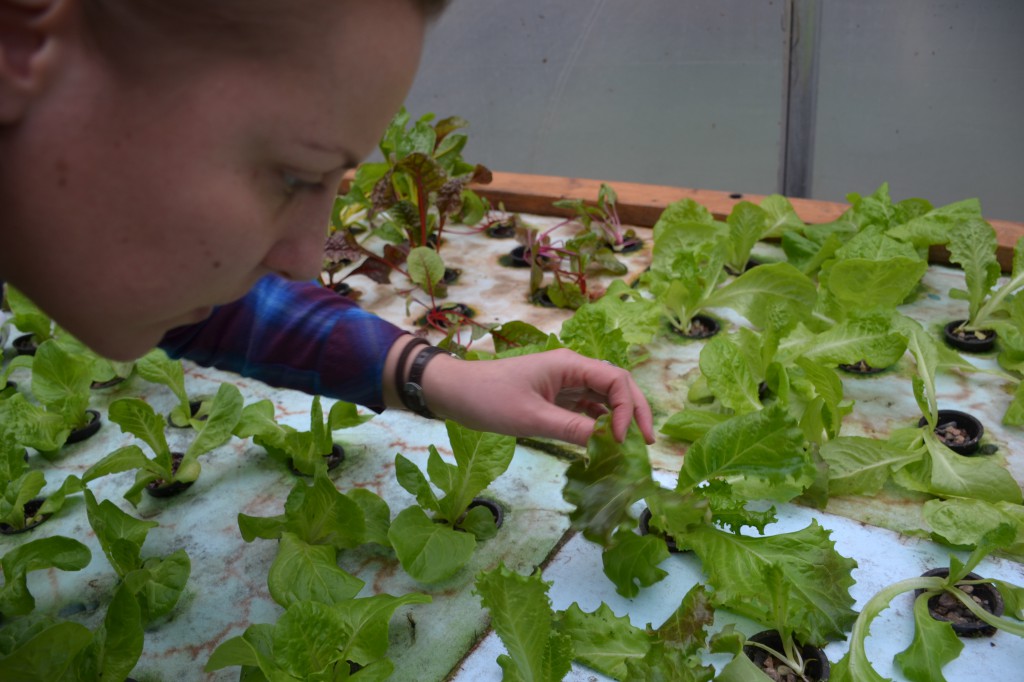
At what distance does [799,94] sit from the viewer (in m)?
1.27

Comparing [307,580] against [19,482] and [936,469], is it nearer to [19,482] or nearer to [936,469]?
[19,482]

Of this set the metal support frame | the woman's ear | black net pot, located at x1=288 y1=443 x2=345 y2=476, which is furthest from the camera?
the metal support frame

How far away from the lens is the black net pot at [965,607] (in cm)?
56

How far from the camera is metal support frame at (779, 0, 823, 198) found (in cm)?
122

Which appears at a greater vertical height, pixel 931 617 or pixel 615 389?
pixel 615 389

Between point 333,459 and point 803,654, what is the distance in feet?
1.53

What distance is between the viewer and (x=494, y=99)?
72.4 inches

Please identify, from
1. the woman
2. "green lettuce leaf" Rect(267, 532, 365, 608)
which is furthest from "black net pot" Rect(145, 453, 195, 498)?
the woman

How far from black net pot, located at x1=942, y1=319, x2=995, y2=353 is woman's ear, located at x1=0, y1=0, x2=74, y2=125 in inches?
35.6

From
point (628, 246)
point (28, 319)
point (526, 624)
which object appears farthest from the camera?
point (628, 246)

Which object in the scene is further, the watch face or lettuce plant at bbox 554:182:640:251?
lettuce plant at bbox 554:182:640:251

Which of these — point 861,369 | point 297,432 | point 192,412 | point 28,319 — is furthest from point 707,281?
point 28,319

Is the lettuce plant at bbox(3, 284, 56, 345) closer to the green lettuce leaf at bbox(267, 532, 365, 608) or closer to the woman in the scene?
the green lettuce leaf at bbox(267, 532, 365, 608)

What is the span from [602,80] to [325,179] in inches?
55.8
